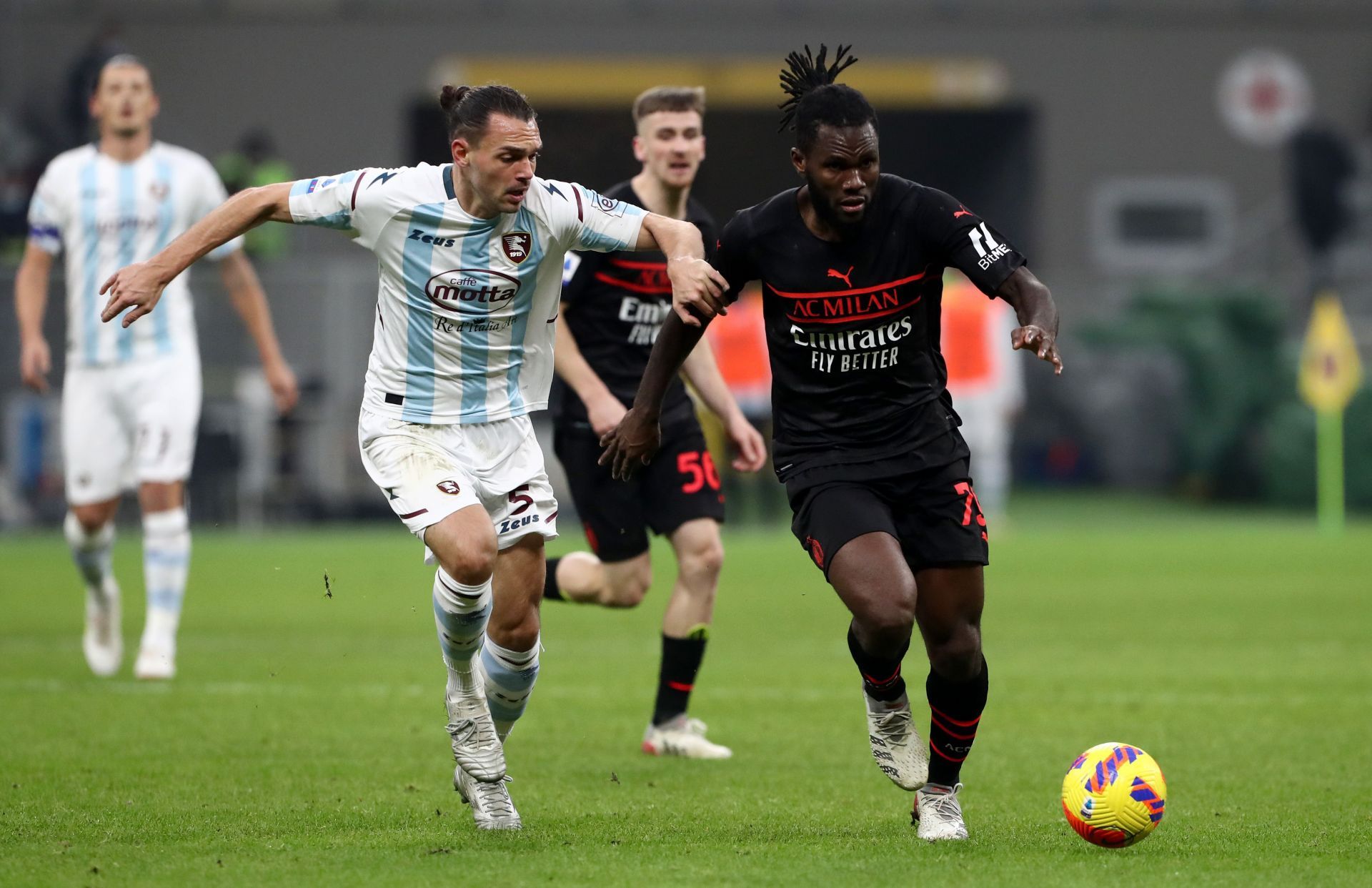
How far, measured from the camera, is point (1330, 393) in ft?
67.8

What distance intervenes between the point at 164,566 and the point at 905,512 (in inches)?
193

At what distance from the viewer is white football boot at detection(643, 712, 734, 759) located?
777 centimetres

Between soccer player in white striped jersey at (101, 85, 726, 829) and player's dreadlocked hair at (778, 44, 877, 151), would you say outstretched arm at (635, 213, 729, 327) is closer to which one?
soccer player in white striped jersey at (101, 85, 726, 829)

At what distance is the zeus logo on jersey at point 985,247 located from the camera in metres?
5.93

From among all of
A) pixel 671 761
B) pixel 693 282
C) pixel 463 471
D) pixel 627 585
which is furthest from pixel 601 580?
pixel 693 282

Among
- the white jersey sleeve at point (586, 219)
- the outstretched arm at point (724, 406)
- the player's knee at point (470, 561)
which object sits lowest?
the player's knee at point (470, 561)

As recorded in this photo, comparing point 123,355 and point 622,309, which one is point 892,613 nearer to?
point 622,309

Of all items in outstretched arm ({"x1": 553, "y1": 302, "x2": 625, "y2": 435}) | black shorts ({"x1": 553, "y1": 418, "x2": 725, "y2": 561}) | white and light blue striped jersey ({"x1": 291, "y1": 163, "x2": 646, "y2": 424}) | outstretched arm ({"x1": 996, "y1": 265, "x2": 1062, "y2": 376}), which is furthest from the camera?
black shorts ({"x1": 553, "y1": 418, "x2": 725, "y2": 561})

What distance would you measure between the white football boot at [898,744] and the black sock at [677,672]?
6.01ft

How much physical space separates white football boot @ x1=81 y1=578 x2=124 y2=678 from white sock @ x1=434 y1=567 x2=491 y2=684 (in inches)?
164

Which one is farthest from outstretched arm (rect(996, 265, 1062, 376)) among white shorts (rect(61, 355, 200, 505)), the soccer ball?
white shorts (rect(61, 355, 200, 505))

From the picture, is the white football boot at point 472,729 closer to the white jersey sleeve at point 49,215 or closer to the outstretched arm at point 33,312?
the outstretched arm at point 33,312

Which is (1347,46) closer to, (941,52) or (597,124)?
(941,52)

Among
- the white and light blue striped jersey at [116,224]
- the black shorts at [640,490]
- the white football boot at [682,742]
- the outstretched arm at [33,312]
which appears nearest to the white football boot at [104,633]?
the outstretched arm at [33,312]
